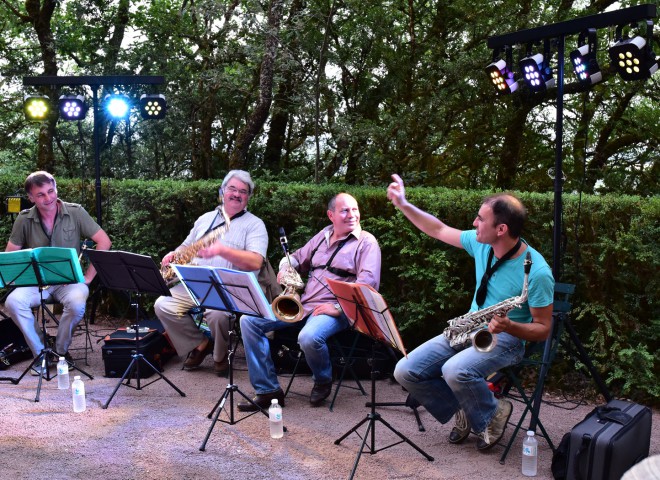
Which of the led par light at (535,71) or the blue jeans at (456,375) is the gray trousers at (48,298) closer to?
the blue jeans at (456,375)

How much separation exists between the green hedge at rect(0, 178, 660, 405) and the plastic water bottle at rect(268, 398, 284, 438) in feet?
5.68

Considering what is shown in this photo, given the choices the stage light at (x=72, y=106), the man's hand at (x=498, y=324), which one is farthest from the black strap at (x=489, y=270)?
the stage light at (x=72, y=106)

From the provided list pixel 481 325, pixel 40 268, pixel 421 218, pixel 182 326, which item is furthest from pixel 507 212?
pixel 40 268

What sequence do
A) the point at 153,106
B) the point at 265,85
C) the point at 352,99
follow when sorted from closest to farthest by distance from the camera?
the point at 153,106, the point at 265,85, the point at 352,99

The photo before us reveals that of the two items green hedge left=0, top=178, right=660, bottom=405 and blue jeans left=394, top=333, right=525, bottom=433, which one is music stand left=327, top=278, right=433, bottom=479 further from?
green hedge left=0, top=178, right=660, bottom=405

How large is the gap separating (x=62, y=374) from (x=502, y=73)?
4128 mm

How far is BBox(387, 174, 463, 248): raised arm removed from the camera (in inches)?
195

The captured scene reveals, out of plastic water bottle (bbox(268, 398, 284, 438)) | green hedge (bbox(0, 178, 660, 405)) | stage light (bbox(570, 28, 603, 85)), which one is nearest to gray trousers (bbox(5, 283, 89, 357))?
green hedge (bbox(0, 178, 660, 405))

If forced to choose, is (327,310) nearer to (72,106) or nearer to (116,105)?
(116,105)

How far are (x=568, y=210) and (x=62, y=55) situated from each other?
1047 centimetres

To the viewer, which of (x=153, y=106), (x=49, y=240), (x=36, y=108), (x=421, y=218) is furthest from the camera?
(x=36, y=108)

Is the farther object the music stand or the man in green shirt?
the man in green shirt

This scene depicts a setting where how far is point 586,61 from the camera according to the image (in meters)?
5.07

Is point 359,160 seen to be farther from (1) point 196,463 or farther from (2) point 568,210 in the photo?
(1) point 196,463
